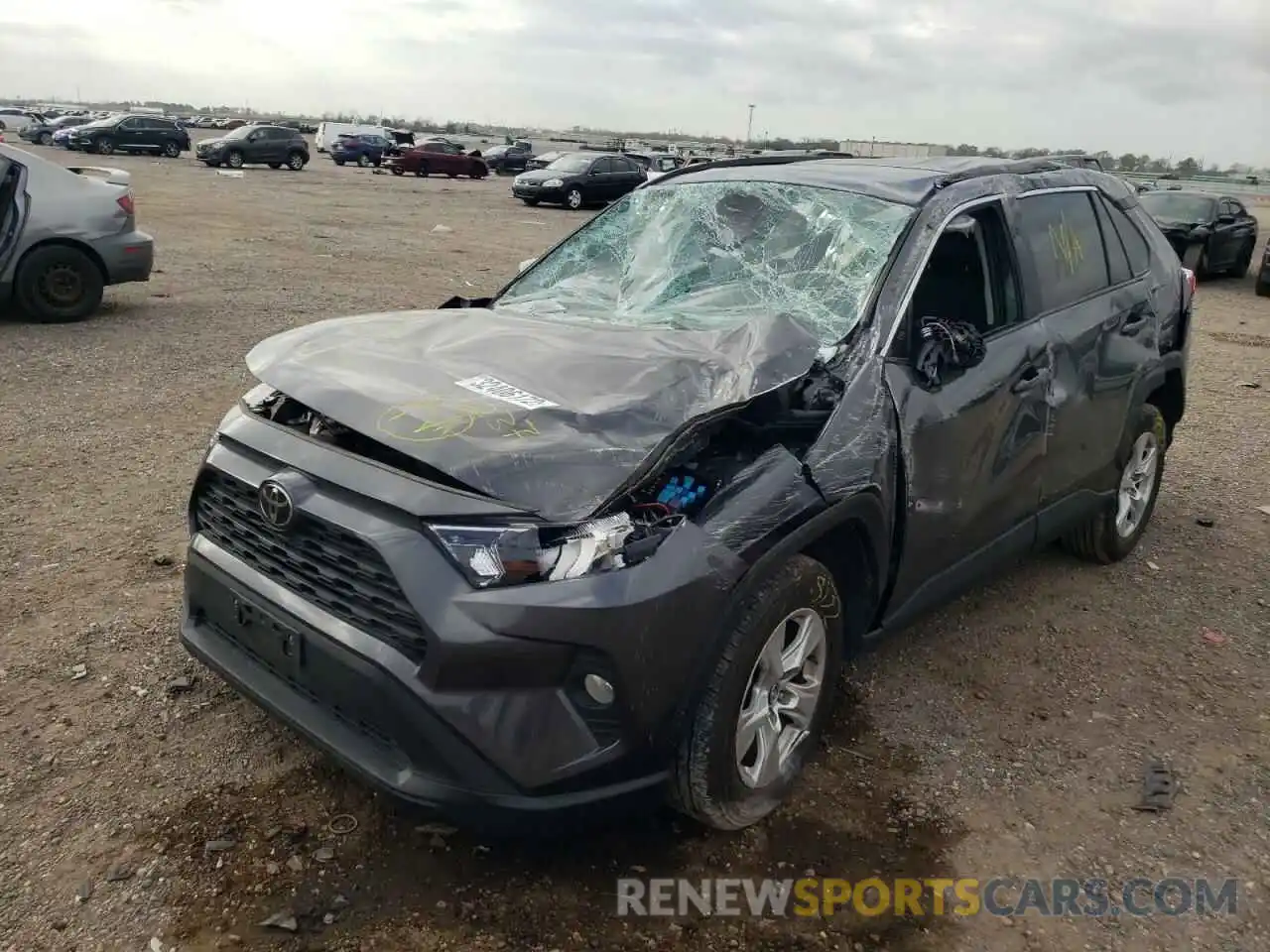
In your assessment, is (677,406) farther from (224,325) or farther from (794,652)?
(224,325)

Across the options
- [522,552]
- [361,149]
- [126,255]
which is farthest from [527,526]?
[361,149]

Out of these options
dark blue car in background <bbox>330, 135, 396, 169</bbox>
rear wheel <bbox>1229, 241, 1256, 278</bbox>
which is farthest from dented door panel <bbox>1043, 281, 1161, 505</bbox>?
dark blue car in background <bbox>330, 135, 396, 169</bbox>

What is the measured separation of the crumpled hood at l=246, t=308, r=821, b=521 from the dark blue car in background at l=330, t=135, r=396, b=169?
42534mm

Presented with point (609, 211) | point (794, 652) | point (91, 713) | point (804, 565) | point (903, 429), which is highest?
point (609, 211)

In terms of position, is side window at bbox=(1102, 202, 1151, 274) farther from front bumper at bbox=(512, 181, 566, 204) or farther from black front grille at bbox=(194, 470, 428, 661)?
front bumper at bbox=(512, 181, 566, 204)

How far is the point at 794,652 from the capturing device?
2789 mm

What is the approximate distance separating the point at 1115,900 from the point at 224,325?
875cm

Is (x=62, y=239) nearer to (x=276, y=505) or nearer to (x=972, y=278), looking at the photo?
(x=276, y=505)

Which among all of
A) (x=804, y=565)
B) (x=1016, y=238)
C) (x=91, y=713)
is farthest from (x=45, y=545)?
(x=1016, y=238)

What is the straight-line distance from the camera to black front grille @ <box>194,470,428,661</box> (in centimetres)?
231

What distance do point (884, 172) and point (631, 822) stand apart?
258 centimetres

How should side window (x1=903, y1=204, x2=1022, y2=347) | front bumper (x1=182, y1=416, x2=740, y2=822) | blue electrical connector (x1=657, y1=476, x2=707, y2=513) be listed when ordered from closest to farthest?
front bumper (x1=182, y1=416, x2=740, y2=822), blue electrical connector (x1=657, y1=476, x2=707, y2=513), side window (x1=903, y1=204, x2=1022, y2=347)

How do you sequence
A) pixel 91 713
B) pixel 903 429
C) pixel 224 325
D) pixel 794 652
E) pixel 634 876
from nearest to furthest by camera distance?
1. pixel 634 876
2. pixel 794 652
3. pixel 903 429
4. pixel 91 713
5. pixel 224 325

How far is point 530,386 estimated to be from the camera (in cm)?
278
